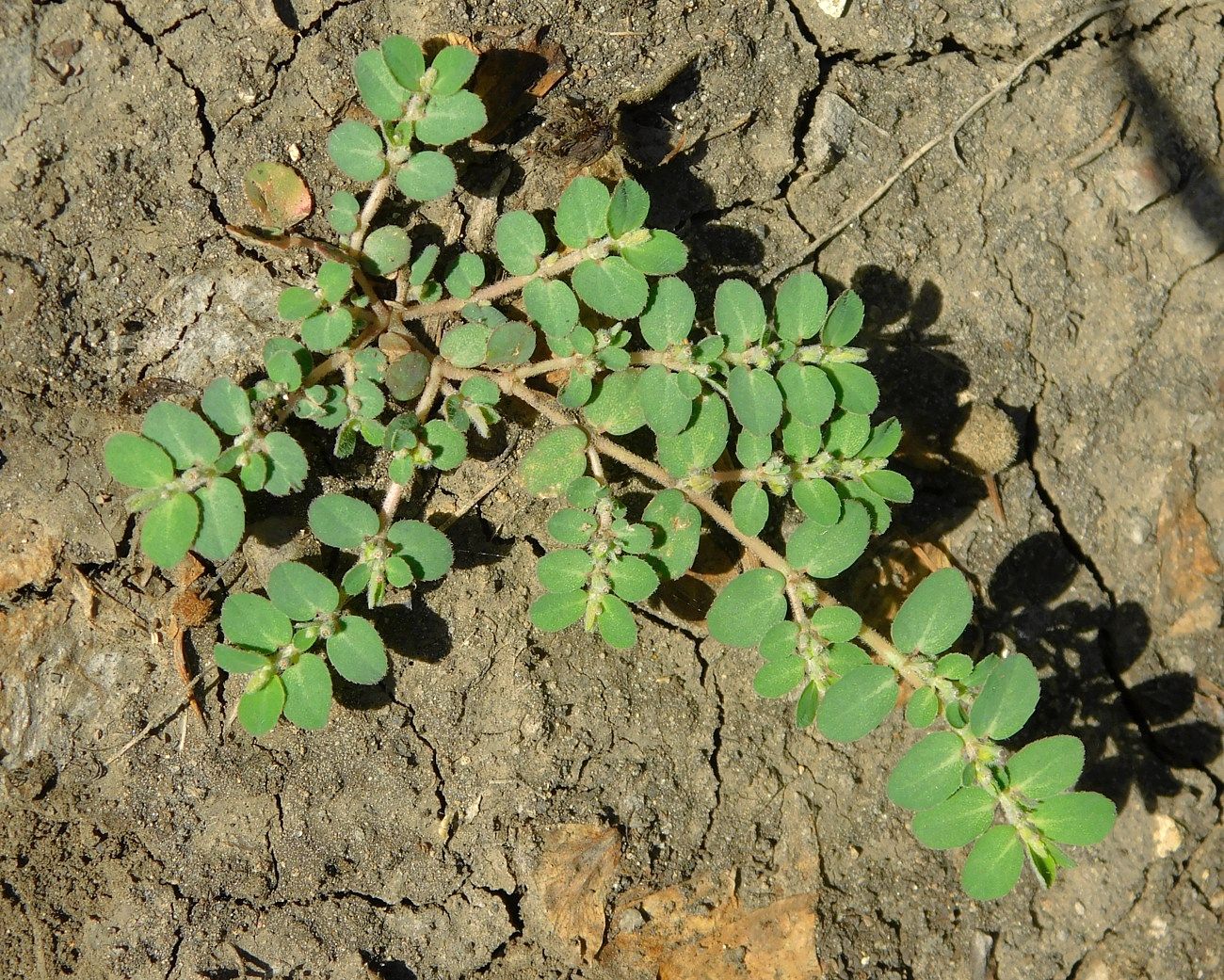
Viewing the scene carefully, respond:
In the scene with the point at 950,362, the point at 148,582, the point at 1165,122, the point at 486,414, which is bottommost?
the point at 148,582

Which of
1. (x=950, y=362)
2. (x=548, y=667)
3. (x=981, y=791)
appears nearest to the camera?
(x=981, y=791)

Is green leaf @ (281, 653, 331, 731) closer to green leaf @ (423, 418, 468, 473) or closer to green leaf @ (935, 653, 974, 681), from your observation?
green leaf @ (423, 418, 468, 473)

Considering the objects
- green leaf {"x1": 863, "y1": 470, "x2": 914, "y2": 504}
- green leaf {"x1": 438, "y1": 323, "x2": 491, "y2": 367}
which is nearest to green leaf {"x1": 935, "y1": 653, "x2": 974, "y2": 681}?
green leaf {"x1": 863, "y1": 470, "x2": 914, "y2": 504}

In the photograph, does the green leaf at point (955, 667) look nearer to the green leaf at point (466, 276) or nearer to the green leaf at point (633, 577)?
the green leaf at point (633, 577)

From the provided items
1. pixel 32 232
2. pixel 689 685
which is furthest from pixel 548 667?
pixel 32 232

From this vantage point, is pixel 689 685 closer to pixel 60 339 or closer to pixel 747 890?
pixel 747 890

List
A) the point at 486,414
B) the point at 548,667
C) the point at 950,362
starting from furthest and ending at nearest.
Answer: the point at 950,362, the point at 548,667, the point at 486,414

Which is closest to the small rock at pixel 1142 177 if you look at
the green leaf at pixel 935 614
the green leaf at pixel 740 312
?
the green leaf at pixel 740 312
